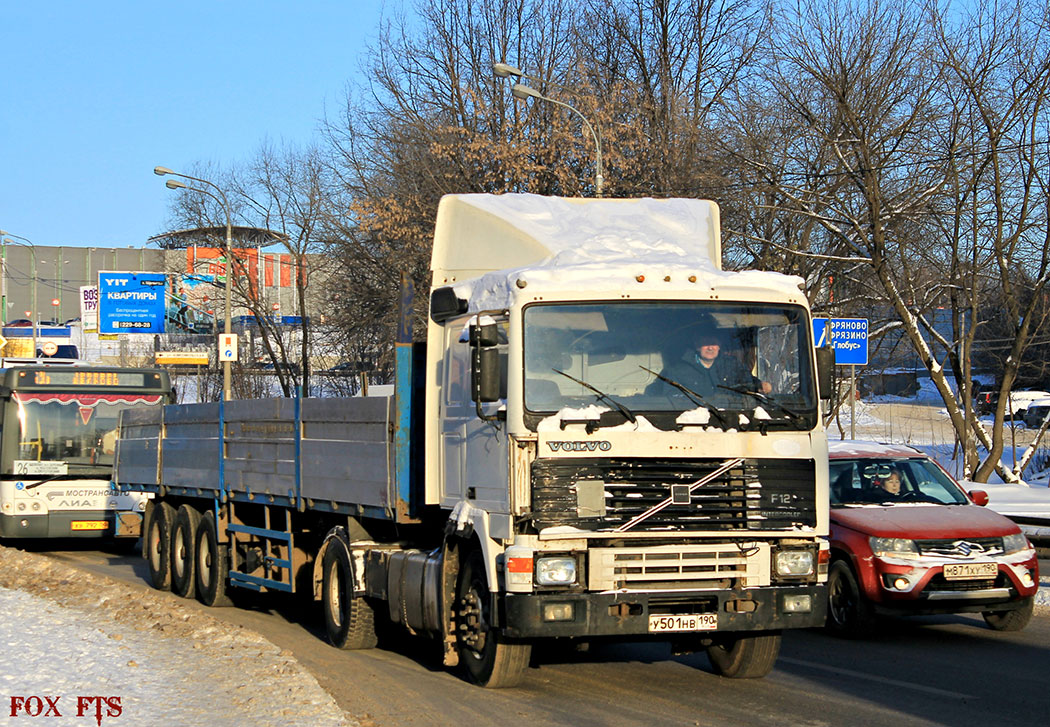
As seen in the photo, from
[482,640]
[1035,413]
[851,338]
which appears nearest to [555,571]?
[482,640]

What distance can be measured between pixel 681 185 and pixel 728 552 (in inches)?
752

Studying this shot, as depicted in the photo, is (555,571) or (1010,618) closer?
(555,571)

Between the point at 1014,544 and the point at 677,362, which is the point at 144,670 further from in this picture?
the point at 1014,544

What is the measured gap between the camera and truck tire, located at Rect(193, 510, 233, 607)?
1369cm

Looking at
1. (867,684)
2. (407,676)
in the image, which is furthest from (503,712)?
(867,684)

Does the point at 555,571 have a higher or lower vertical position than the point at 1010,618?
higher

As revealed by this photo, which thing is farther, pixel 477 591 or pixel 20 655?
pixel 20 655

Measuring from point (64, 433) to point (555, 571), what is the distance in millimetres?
14958

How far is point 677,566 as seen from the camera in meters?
7.88

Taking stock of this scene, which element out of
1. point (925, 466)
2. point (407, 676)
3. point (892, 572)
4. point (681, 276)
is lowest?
point (407, 676)

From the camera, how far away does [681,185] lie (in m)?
26.3

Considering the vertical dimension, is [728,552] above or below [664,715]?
above

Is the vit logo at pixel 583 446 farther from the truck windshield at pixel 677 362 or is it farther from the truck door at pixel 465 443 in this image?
the truck door at pixel 465 443

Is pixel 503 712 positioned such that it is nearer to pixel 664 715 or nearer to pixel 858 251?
pixel 664 715
